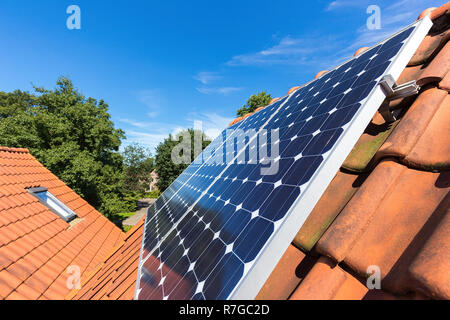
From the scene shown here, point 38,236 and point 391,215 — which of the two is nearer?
point 391,215

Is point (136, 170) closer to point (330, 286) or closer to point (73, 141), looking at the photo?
point (73, 141)

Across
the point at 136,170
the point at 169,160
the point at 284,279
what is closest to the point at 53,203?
the point at 284,279

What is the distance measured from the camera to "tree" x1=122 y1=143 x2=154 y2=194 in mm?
42000

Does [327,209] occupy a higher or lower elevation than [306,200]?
lower

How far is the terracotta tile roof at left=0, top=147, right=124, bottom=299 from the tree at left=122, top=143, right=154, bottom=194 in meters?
35.2

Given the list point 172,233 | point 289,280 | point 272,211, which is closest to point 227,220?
point 272,211

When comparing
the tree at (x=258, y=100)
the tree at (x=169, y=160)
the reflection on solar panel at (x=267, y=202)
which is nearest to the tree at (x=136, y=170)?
the tree at (x=169, y=160)

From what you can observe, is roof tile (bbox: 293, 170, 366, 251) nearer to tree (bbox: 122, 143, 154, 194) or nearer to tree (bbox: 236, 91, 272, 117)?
tree (bbox: 236, 91, 272, 117)

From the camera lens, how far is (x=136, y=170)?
4381 cm

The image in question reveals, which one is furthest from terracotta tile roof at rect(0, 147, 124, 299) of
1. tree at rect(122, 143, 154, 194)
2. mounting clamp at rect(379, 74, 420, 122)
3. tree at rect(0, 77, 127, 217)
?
tree at rect(122, 143, 154, 194)

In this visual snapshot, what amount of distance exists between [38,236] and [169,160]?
2794cm

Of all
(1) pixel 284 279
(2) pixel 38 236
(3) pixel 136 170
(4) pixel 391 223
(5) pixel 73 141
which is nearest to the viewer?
(4) pixel 391 223

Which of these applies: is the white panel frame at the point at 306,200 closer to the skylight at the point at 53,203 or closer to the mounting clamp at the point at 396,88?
the mounting clamp at the point at 396,88

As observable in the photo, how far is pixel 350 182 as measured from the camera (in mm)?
1851
